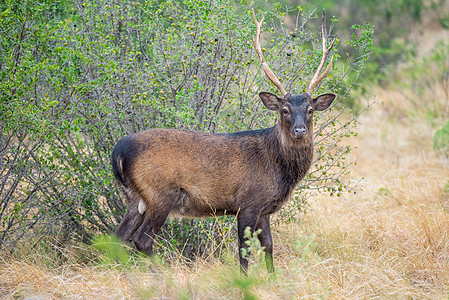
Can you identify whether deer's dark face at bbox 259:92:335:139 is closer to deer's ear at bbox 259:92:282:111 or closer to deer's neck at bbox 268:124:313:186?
deer's ear at bbox 259:92:282:111

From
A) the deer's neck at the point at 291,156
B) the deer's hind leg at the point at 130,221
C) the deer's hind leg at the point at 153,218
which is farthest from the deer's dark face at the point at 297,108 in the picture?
the deer's hind leg at the point at 130,221

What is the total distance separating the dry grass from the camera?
4789 millimetres

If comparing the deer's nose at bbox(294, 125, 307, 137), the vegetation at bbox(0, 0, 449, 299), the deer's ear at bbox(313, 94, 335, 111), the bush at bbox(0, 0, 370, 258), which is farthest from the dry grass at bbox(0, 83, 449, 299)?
the deer's ear at bbox(313, 94, 335, 111)

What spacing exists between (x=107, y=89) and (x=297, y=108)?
6.88ft

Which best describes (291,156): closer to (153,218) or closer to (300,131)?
(300,131)

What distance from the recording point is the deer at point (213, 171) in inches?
228

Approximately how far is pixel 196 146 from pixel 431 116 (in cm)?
829

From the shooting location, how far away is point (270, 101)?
614 cm

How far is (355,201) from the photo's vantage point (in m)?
8.66

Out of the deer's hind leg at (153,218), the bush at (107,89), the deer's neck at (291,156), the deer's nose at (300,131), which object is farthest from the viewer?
the bush at (107,89)

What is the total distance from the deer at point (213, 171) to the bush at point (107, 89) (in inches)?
14.9

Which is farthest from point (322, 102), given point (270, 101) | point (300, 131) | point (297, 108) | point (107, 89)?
point (107, 89)

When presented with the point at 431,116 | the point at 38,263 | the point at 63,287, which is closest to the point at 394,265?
the point at 63,287

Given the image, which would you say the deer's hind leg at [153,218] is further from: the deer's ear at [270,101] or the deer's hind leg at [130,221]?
the deer's ear at [270,101]
